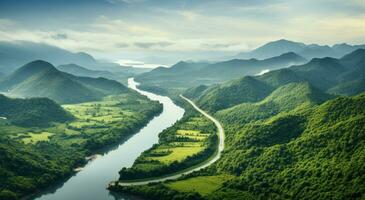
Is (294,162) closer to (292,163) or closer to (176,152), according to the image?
(292,163)

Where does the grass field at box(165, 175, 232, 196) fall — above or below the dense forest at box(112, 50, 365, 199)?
below

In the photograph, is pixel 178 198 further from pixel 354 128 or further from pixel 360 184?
pixel 354 128

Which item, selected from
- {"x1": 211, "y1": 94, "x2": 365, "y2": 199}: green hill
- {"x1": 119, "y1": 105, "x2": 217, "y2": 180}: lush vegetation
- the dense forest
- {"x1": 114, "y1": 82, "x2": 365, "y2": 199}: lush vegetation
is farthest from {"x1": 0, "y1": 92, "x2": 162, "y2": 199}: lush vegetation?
{"x1": 211, "y1": 94, "x2": 365, "y2": 199}: green hill

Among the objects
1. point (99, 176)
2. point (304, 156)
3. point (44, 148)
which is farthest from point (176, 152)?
point (44, 148)

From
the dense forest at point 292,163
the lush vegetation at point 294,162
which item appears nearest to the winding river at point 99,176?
the dense forest at point 292,163

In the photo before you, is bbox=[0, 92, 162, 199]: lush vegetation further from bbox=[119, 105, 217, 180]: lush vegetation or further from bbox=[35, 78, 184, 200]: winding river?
bbox=[119, 105, 217, 180]: lush vegetation

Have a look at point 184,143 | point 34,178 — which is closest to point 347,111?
point 184,143
